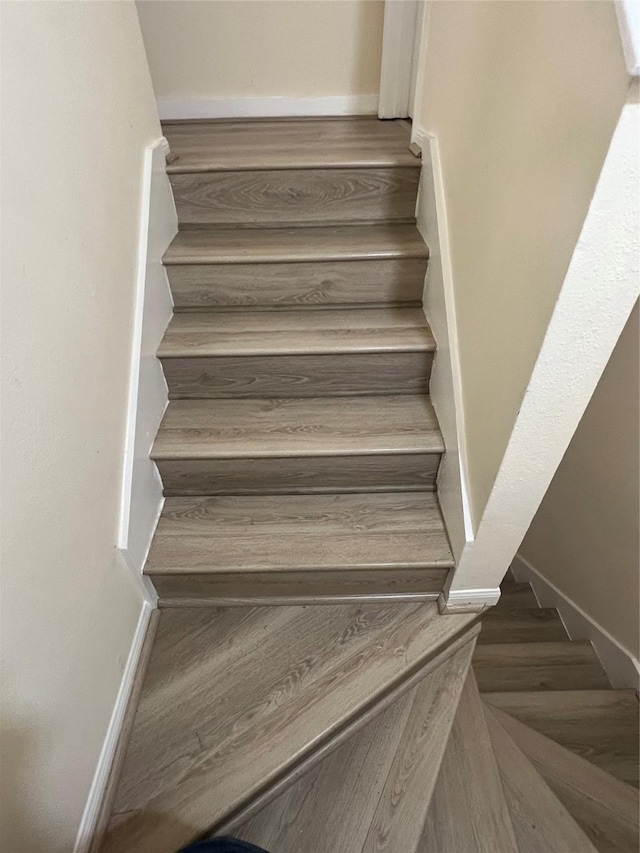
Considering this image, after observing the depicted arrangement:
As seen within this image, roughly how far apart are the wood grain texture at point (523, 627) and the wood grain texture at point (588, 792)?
23.0 inches

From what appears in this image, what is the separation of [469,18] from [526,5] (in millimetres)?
380

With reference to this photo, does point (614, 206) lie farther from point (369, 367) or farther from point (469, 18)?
point (369, 367)

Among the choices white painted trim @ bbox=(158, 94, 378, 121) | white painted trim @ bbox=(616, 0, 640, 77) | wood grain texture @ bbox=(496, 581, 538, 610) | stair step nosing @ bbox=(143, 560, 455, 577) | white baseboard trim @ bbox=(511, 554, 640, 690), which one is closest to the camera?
white painted trim @ bbox=(616, 0, 640, 77)

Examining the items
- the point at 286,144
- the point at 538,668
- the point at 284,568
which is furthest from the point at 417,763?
the point at 286,144

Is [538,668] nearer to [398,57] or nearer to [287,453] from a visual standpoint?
[287,453]

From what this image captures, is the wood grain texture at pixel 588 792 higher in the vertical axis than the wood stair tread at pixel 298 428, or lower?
lower

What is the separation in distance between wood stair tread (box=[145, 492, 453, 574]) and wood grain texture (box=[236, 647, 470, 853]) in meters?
0.39

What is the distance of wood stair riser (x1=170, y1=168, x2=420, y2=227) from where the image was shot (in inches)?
66.2

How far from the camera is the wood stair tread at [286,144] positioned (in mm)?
1663

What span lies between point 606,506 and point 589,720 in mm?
711

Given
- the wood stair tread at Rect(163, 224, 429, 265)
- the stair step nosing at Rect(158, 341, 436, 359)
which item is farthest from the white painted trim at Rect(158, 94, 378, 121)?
the stair step nosing at Rect(158, 341, 436, 359)

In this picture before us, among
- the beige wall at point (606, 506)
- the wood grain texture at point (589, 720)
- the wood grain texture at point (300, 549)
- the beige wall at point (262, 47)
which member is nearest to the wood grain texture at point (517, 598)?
the beige wall at point (606, 506)

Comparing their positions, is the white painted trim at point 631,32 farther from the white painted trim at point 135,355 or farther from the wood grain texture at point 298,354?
the white painted trim at point 135,355

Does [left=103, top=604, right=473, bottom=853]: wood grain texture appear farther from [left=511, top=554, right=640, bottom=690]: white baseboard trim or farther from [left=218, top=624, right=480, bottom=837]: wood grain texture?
[left=511, top=554, right=640, bottom=690]: white baseboard trim
